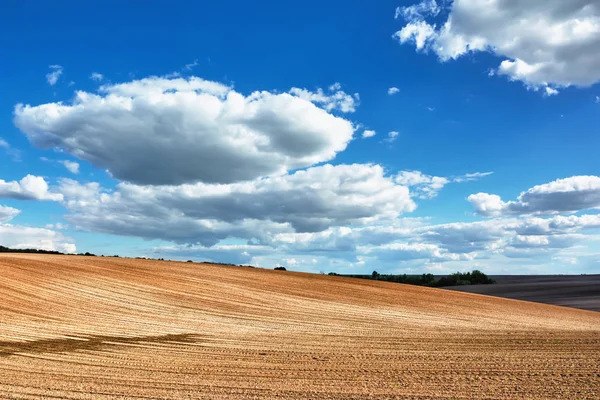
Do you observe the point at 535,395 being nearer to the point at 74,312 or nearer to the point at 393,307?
the point at 74,312

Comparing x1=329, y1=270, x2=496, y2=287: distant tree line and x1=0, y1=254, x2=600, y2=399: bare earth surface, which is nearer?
x1=0, y1=254, x2=600, y2=399: bare earth surface

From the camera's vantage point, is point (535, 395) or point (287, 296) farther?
point (287, 296)

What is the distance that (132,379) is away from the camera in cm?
691

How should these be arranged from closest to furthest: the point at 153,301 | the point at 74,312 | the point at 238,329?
the point at 238,329 → the point at 74,312 → the point at 153,301

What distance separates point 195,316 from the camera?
49.1 ft

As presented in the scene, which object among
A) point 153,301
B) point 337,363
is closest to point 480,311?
point 153,301

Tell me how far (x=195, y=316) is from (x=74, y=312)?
3.27 m

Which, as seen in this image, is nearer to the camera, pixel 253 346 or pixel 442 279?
pixel 253 346

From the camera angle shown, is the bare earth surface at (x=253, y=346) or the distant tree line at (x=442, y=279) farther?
the distant tree line at (x=442, y=279)

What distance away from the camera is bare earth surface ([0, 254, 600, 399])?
6301 millimetres

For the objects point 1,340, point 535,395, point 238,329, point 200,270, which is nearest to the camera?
point 535,395

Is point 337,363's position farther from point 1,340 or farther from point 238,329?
point 1,340

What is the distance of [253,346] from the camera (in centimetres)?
980

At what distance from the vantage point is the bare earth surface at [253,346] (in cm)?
630
